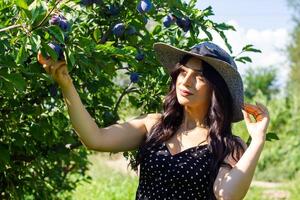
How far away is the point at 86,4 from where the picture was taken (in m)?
2.33

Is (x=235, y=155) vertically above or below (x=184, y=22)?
below

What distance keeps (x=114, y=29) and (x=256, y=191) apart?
758cm

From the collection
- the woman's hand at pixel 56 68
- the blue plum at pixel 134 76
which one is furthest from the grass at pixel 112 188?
the woman's hand at pixel 56 68

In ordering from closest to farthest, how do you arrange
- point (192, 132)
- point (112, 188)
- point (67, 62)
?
point (67, 62)
point (192, 132)
point (112, 188)

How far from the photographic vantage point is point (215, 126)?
7.41ft

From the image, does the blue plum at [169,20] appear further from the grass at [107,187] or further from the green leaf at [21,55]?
the grass at [107,187]

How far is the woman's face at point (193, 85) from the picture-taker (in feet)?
7.30

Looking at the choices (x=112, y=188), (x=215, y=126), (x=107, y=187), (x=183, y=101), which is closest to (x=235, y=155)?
(x=215, y=126)

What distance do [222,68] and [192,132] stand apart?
0.23 meters

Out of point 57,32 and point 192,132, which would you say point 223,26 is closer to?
point 192,132

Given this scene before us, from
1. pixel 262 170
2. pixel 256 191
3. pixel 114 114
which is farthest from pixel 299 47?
pixel 114 114

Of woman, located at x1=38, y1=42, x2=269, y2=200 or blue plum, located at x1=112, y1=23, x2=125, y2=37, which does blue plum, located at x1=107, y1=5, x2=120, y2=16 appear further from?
woman, located at x1=38, y1=42, x2=269, y2=200

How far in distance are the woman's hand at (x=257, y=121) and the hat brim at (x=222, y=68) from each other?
52 mm

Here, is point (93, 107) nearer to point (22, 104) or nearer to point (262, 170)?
point (22, 104)
